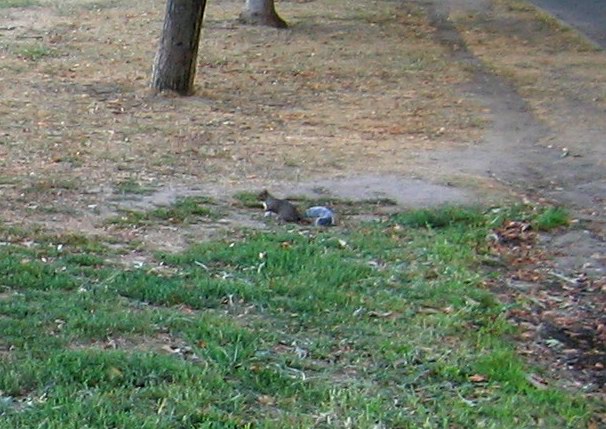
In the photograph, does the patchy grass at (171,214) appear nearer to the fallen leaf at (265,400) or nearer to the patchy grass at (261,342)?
the patchy grass at (261,342)

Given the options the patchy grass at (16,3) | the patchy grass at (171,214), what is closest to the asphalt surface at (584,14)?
the patchy grass at (16,3)

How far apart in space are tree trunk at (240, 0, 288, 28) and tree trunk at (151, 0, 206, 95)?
683cm

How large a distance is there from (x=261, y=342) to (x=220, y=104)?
306 inches

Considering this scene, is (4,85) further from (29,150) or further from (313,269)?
(313,269)

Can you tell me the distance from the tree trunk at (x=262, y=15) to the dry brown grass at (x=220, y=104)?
1.04 feet

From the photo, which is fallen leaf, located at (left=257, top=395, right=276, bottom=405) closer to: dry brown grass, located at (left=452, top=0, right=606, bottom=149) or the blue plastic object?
the blue plastic object

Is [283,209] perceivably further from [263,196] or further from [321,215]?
[263,196]

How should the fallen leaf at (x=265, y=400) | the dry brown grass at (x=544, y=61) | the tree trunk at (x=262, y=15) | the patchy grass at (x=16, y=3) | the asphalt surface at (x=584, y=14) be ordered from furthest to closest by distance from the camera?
1. the asphalt surface at (x=584, y=14)
2. the patchy grass at (x=16, y=3)
3. the tree trunk at (x=262, y=15)
4. the dry brown grass at (x=544, y=61)
5. the fallen leaf at (x=265, y=400)

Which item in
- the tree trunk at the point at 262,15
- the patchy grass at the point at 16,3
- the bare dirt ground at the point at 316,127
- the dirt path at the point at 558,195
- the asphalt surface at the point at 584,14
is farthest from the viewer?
the asphalt surface at the point at 584,14

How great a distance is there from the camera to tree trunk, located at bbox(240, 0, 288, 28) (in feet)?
64.5

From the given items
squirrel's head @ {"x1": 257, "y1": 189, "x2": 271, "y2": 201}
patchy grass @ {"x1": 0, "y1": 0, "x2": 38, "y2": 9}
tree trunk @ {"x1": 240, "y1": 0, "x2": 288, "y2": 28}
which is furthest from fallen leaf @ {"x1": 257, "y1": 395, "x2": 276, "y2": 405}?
patchy grass @ {"x1": 0, "y1": 0, "x2": 38, "y2": 9}

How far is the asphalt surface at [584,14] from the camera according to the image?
2131cm

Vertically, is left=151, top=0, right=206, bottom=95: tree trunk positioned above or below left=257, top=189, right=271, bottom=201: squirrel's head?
above

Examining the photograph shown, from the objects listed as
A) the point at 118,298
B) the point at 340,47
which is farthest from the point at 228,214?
the point at 340,47
